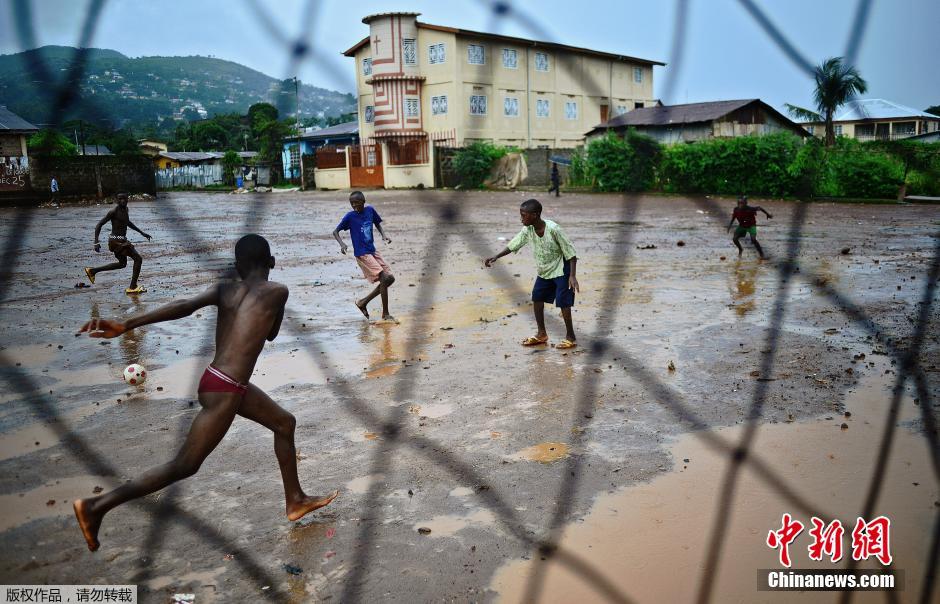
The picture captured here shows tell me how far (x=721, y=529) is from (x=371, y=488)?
66.6 inches

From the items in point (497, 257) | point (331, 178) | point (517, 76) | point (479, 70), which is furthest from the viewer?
point (331, 178)

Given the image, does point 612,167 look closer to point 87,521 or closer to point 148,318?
point 148,318

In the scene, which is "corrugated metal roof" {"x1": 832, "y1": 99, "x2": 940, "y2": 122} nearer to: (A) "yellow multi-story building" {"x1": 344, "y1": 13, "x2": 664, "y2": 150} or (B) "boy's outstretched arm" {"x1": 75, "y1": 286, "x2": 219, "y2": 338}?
(A) "yellow multi-story building" {"x1": 344, "y1": 13, "x2": 664, "y2": 150}

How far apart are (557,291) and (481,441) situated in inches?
105

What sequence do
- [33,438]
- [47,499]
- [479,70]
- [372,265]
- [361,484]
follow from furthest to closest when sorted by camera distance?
[372,265] < [33,438] < [361,484] < [47,499] < [479,70]

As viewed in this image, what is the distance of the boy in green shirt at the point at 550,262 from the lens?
6.86 m

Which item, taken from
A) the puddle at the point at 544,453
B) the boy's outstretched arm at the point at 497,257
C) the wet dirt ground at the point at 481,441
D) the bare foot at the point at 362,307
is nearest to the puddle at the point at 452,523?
the wet dirt ground at the point at 481,441

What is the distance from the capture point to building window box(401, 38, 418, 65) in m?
3.18

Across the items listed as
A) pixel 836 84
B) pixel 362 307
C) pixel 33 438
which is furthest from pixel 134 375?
pixel 836 84

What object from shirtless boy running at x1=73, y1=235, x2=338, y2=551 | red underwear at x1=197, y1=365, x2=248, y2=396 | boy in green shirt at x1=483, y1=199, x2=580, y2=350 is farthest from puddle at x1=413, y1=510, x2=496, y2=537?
boy in green shirt at x1=483, y1=199, x2=580, y2=350

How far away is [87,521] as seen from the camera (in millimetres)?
3125

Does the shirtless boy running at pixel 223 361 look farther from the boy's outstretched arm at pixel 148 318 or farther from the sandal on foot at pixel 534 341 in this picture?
the sandal on foot at pixel 534 341

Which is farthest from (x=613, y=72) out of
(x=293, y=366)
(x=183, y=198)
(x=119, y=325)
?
(x=183, y=198)

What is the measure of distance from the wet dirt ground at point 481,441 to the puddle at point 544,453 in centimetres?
2
